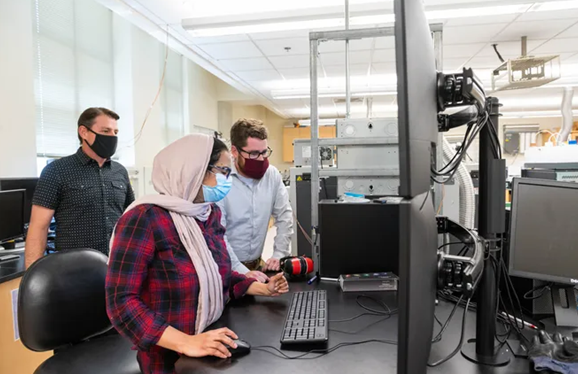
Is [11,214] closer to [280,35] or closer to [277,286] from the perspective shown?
[277,286]

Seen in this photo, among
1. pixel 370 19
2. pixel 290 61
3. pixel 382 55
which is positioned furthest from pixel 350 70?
pixel 370 19

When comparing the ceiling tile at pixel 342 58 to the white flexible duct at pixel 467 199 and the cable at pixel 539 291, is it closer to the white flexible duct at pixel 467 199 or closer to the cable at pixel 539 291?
the white flexible duct at pixel 467 199

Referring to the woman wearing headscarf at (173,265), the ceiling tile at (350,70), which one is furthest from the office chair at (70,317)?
the ceiling tile at (350,70)

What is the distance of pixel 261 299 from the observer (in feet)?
4.06

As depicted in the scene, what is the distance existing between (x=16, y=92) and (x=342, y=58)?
3.44 metres

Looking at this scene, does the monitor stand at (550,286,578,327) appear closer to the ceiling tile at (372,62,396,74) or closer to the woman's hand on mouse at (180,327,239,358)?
the woman's hand on mouse at (180,327,239,358)

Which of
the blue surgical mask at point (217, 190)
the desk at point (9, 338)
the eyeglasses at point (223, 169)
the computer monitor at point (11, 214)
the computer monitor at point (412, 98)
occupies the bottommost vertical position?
the desk at point (9, 338)

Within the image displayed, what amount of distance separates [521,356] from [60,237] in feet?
6.89

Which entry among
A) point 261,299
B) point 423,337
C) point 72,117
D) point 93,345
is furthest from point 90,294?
point 72,117

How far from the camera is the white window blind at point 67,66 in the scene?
10.8 feet

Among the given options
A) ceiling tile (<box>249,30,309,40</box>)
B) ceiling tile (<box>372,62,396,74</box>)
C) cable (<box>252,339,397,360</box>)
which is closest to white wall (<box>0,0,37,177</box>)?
ceiling tile (<box>249,30,309,40</box>)

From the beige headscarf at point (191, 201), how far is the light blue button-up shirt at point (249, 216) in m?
0.61

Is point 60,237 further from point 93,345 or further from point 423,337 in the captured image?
point 423,337

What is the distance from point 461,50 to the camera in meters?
4.38
